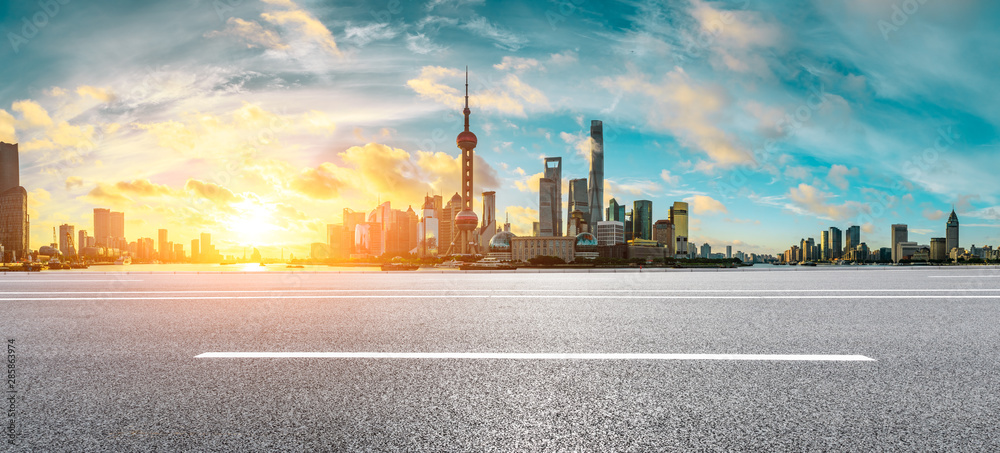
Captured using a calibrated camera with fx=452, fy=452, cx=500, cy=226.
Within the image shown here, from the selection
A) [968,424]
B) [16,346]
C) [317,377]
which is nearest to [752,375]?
[968,424]

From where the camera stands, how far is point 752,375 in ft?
15.6

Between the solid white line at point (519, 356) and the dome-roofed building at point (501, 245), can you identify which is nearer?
the solid white line at point (519, 356)

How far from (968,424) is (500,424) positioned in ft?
12.0

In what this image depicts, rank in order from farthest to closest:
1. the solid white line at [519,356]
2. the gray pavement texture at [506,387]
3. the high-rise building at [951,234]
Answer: the high-rise building at [951,234]
the solid white line at [519,356]
the gray pavement texture at [506,387]

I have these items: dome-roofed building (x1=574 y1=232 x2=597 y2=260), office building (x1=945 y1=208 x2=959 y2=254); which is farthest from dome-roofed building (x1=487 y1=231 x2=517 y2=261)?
office building (x1=945 y1=208 x2=959 y2=254)

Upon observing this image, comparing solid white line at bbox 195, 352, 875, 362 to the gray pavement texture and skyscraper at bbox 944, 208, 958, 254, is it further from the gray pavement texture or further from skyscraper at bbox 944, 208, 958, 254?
skyscraper at bbox 944, 208, 958, 254

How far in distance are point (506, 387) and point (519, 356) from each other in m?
1.28

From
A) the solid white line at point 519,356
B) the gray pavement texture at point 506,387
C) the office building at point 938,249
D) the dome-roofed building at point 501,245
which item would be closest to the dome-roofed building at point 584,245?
the dome-roofed building at point 501,245

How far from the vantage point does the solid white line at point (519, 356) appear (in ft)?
18.1

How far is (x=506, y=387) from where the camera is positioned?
440cm

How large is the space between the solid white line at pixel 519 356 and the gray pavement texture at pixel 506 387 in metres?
0.20

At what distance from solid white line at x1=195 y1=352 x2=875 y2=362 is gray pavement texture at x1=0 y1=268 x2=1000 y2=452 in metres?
0.20

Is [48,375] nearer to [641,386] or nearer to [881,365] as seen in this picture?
[641,386]

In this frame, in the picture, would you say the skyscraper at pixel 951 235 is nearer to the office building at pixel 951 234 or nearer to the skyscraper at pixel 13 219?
the office building at pixel 951 234
